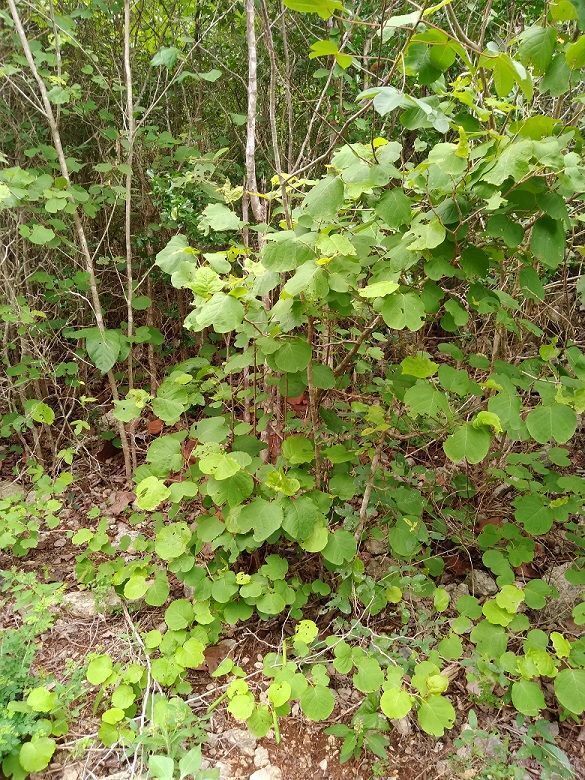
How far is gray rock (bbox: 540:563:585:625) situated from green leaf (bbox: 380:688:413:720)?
849mm

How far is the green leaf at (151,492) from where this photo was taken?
184 centimetres

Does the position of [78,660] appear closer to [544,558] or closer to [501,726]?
[501,726]

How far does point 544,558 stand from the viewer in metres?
2.53

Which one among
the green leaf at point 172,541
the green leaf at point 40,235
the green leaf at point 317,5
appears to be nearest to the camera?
the green leaf at point 317,5

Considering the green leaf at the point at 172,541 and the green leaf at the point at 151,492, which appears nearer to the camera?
the green leaf at the point at 151,492

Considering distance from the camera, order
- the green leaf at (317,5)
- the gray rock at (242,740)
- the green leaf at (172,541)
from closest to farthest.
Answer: the green leaf at (317,5), the gray rock at (242,740), the green leaf at (172,541)

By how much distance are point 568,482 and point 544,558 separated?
0.70m

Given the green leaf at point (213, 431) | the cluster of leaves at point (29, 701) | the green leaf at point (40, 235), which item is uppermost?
the green leaf at point (40, 235)

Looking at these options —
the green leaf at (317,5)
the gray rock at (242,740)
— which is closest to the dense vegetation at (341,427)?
the green leaf at (317,5)

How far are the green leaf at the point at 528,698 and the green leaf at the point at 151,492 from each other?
139cm

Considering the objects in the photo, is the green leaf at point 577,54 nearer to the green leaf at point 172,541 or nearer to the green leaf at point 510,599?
the green leaf at point 510,599

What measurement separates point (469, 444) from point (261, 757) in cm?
140

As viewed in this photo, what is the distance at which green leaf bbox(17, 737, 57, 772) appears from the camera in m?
1.63

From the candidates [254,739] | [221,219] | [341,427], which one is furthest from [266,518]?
[221,219]
